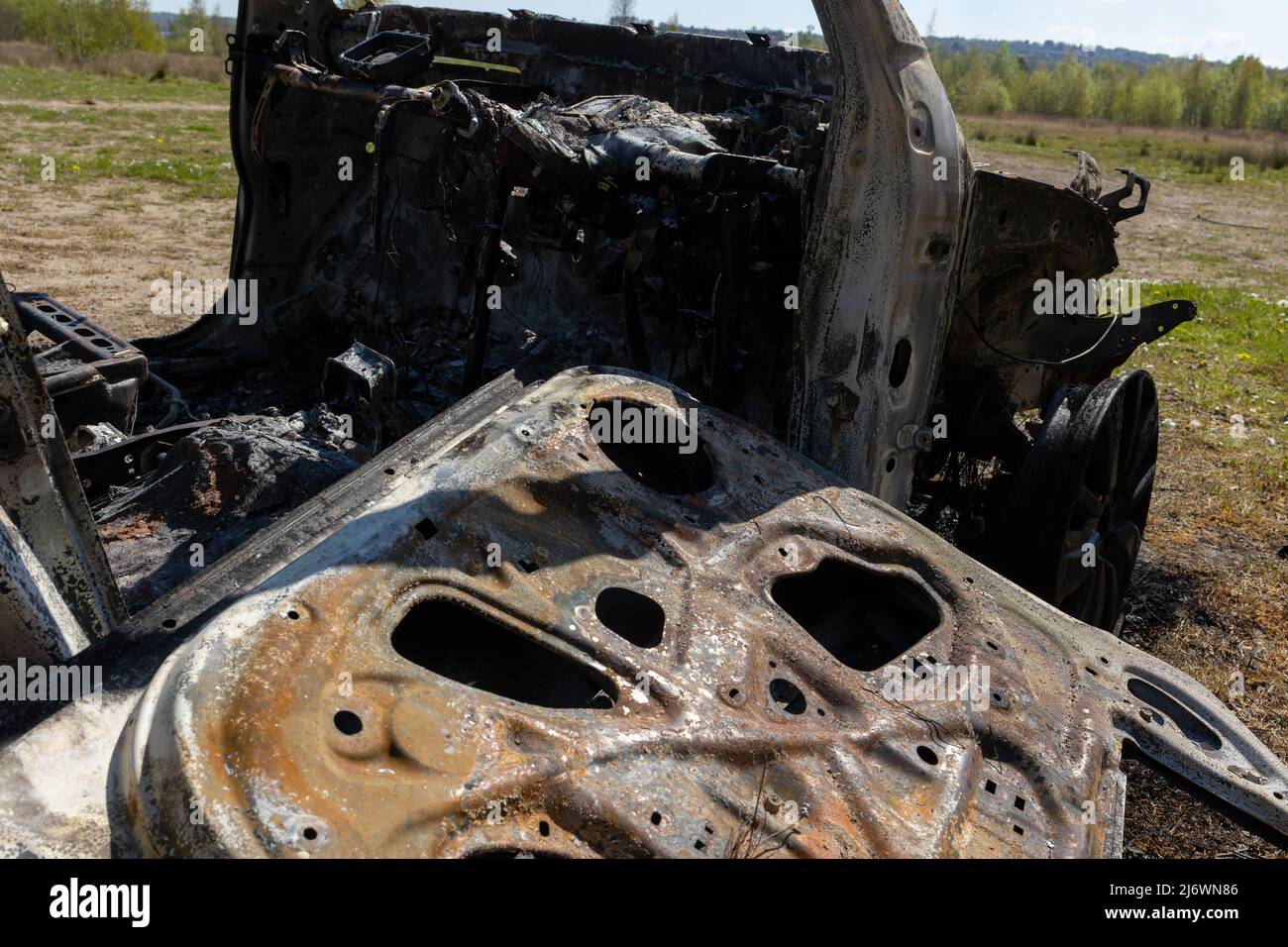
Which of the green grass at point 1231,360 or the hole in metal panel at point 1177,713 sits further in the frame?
the green grass at point 1231,360

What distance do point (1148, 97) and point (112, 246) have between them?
39931 millimetres

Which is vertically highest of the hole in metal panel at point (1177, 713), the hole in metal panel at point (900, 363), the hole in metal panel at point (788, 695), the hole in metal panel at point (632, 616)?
the hole in metal panel at point (900, 363)

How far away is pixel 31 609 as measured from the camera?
1.93 metres

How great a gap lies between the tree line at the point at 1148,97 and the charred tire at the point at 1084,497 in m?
32.1

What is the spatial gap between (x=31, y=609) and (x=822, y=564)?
1657 millimetres

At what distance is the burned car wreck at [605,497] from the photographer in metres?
1.80

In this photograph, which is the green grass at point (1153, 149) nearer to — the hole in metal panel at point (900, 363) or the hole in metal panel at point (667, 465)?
the hole in metal panel at point (900, 363)

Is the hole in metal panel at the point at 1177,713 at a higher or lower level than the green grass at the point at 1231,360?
lower

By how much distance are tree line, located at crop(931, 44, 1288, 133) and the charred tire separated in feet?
105

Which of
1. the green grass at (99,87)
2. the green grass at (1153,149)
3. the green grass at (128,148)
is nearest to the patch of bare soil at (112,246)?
the green grass at (128,148)

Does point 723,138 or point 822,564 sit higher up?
point 723,138
